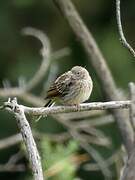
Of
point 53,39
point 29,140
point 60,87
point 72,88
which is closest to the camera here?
point 29,140

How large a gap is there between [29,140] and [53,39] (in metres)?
12.2

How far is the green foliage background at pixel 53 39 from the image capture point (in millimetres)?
14937

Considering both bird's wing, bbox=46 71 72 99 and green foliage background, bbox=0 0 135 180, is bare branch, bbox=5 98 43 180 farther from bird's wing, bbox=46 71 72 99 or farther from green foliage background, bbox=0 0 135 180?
green foliage background, bbox=0 0 135 180

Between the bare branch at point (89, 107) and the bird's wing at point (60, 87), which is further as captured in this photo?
the bird's wing at point (60, 87)

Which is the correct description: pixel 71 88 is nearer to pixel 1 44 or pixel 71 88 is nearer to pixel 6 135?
pixel 6 135

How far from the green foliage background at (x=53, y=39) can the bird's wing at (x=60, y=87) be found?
767cm

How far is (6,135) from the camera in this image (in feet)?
46.6

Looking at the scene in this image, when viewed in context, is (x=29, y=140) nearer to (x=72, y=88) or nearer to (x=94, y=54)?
(x=72, y=88)

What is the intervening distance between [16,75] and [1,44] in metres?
1.74

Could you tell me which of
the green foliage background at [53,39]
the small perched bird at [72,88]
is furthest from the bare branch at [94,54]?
the green foliage background at [53,39]

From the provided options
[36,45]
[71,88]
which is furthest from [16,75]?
[71,88]

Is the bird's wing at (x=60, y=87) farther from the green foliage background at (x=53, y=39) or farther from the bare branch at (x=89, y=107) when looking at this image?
the green foliage background at (x=53, y=39)

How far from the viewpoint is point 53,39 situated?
54.9 feet

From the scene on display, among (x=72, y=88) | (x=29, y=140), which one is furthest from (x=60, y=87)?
(x=29, y=140)
